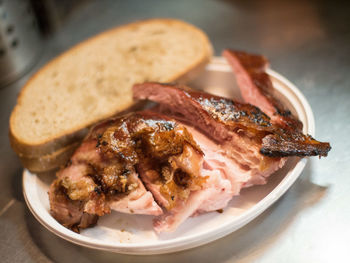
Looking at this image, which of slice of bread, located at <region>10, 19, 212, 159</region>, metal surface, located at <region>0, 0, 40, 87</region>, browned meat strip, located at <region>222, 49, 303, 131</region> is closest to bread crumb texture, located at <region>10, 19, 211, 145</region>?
slice of bread, located at <region>10, 19, 212, 159</region>

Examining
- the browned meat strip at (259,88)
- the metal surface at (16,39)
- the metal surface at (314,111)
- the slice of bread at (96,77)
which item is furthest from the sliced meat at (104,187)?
the metal surface at (16,39)

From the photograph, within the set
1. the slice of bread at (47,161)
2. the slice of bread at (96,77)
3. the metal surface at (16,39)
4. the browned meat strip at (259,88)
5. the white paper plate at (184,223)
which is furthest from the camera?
the metal surface at (16,39)

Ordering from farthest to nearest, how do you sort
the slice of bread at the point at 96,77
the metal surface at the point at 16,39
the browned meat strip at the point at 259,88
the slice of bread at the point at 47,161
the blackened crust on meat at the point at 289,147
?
the metal surface at the point at 16,39 → the slice of bread at the point at 96,77 → the slice of bread at the point at 47,161 → the browned meat strip at the point at 259,88 → the blackened crust on meat at the point at 289,147

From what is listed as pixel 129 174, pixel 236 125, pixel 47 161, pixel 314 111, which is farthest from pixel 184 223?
pixel 314 111

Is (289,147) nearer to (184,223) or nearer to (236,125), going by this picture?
(236,125)

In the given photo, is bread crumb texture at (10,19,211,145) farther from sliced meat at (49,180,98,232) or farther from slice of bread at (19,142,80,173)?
sliced meat at (49,180,98,232)

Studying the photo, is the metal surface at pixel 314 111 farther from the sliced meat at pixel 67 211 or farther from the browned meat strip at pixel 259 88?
the browned meat strip at pixel 259 88
